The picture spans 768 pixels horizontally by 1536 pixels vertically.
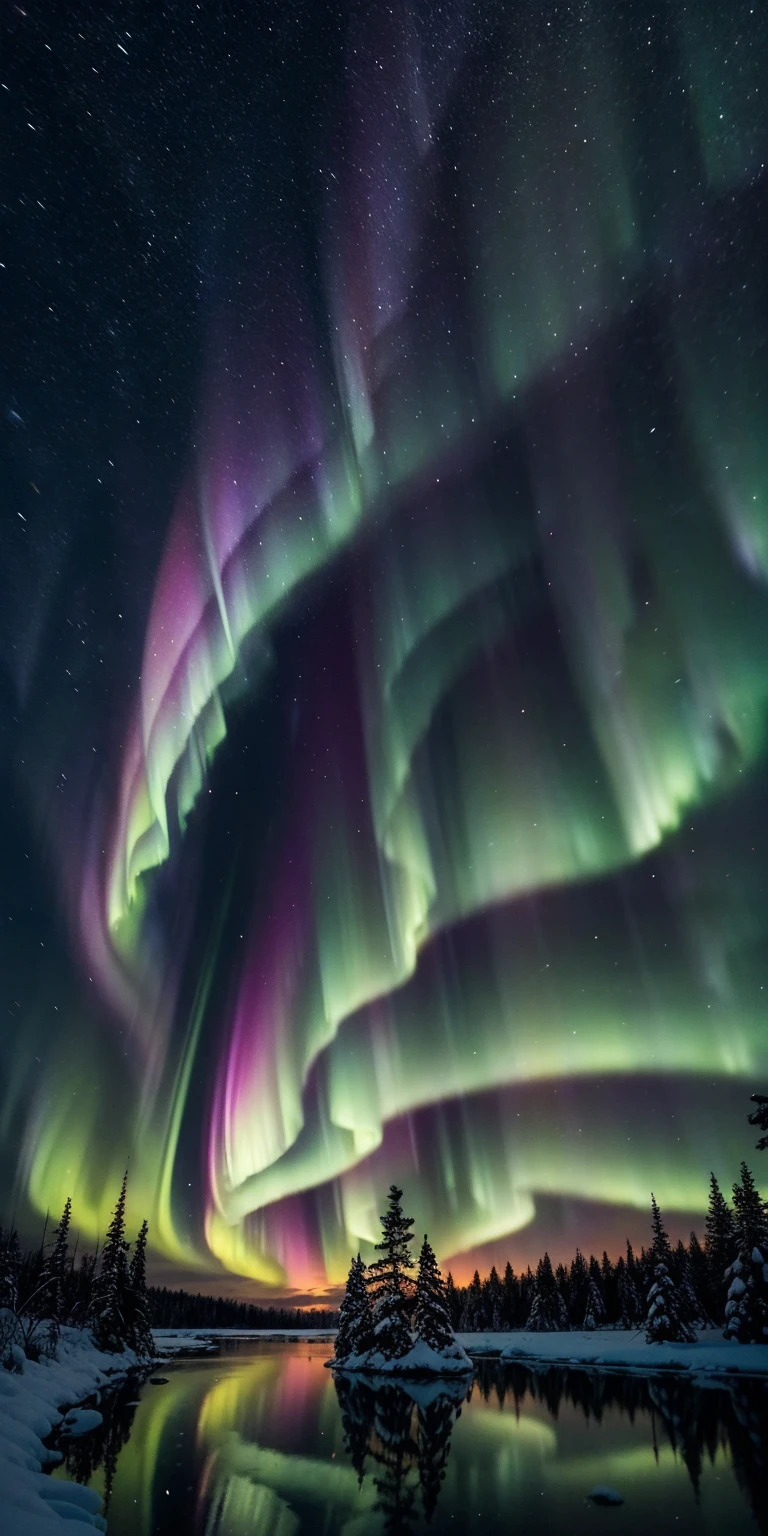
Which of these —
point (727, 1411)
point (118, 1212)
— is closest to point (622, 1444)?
point (727, 1411)

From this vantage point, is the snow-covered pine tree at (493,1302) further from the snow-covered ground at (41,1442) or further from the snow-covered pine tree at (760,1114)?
the snow-covered pine tree at (760,1114)

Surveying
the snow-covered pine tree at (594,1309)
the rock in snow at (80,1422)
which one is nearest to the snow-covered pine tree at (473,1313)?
the snow-covered pine tree at (594,1309)

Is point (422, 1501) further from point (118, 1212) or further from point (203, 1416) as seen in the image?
point (118, 1212)

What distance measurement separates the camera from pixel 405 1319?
55.2 metres

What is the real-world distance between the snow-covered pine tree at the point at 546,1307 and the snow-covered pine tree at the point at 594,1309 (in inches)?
167

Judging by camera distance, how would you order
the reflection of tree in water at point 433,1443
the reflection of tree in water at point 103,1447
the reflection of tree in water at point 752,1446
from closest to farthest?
the reflection of tree in water at point 752,1446 < the reflection of tree in water at point 433,1443 < the reflection of tree in water at point 103,1447

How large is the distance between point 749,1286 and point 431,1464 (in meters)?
37.1

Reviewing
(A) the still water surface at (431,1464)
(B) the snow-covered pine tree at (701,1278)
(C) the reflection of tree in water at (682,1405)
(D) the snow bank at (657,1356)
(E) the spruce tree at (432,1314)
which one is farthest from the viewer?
(B) the snow-covered pine tree at (701,1278)

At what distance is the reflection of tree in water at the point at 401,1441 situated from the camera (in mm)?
17438

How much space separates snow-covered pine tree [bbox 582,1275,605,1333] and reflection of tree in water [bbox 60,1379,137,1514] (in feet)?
282

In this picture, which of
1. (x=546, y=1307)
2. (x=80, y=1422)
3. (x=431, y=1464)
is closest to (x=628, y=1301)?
(x=546, y=1307)

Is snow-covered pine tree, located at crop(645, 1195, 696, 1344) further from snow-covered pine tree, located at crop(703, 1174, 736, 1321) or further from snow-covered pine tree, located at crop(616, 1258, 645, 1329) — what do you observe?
snow-covered pine tree, located at crop(616, 1258, 645, 1329)

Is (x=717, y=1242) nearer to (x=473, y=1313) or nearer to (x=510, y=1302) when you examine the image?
(x=510, y=1302)

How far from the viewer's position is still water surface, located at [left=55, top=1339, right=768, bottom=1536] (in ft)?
52.4
